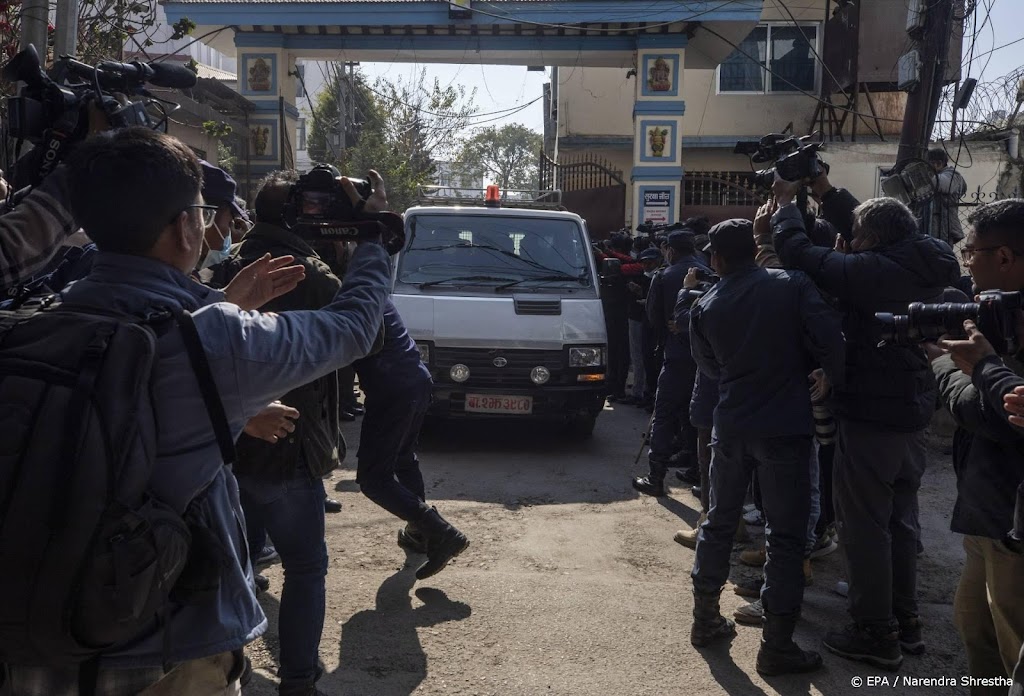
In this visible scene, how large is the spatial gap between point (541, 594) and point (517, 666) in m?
0.71

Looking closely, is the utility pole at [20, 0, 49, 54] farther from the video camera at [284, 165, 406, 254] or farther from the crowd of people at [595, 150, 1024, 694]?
the crowd of people at [595, 150, 1024, 694]

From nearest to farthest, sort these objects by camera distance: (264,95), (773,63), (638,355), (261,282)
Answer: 1. (261,282)
2. (638,355)
3. (264,95)
4. (773,63)

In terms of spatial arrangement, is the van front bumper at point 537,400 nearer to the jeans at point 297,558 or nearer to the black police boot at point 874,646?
the black police boot at point 874,646

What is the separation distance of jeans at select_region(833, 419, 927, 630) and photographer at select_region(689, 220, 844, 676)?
0.18m

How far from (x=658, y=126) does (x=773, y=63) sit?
4.76 m

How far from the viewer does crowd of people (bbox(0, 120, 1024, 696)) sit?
1.55m

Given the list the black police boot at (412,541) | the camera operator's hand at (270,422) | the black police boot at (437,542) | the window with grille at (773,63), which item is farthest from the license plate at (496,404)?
the window with grille at (773,63)

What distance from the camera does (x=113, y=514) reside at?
1.56m

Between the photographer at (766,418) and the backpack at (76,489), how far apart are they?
266cm

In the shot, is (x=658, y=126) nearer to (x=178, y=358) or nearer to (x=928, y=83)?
(x=928, y=83)

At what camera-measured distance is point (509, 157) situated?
58438 millimetres

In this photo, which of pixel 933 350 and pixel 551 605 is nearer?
pixel 933 350

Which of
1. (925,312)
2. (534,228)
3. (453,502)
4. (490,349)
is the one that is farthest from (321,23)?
(925,312)

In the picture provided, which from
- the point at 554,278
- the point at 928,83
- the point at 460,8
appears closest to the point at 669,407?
the point at 554,278
